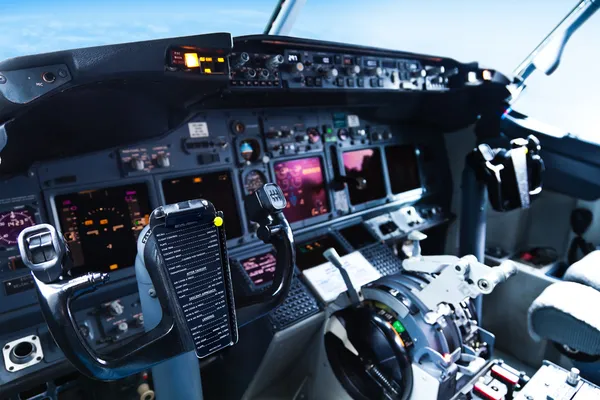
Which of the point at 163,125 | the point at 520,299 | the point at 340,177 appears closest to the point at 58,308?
the point at 163,125

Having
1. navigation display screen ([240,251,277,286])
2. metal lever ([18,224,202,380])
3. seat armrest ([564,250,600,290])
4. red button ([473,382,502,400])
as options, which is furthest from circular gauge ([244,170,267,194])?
seat armrest ([564,250,600,290])

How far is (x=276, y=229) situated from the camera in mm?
1263

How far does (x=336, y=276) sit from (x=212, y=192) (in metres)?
0.87

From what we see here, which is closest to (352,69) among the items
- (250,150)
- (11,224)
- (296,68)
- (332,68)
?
(332,68)

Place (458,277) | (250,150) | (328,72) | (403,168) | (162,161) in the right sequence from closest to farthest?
(458,277) → (162,161) → (328,72) → (250,150) → (403,168)

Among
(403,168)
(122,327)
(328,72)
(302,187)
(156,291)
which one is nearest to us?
(156,291)

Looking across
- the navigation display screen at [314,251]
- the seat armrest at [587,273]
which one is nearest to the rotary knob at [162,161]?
the navigation display screen at [314,251]

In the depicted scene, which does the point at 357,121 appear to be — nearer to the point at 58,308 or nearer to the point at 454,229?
the point at 454,229

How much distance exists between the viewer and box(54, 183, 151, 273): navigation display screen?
169 centimetres

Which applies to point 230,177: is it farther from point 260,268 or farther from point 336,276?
point 336,276

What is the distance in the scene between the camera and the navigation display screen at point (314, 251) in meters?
2.25

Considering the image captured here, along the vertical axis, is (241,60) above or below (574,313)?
above

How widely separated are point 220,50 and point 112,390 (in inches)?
62.2

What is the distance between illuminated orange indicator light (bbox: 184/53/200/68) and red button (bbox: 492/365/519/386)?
6.24ft
